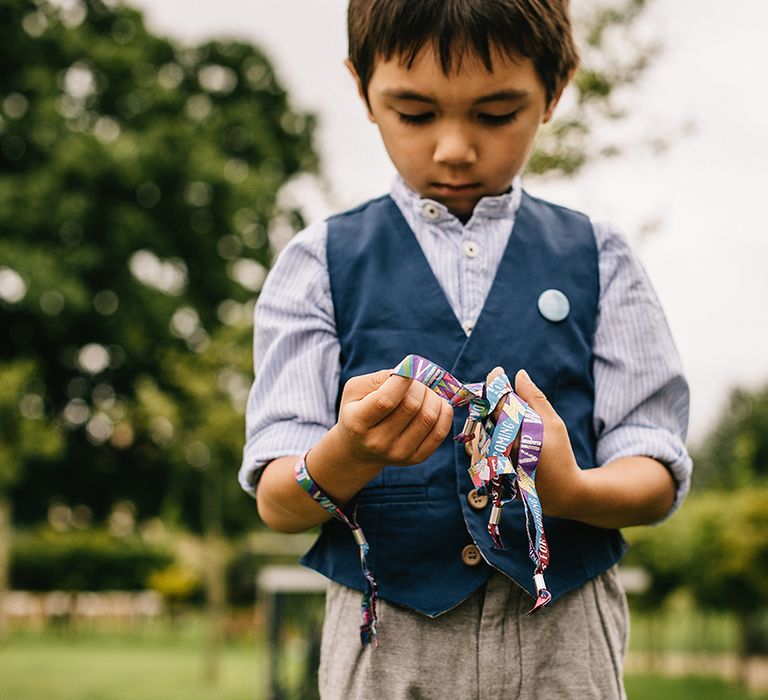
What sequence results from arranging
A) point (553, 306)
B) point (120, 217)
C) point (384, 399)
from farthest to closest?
point (120, 217)
point (553, 306)
point (384, 399)

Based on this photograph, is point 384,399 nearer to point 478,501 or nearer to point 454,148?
point 478,501

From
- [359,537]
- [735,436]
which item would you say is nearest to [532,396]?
[359,537]

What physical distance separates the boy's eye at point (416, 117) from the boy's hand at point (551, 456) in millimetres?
386

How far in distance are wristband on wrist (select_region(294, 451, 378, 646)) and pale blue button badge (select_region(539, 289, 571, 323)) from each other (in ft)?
1.26

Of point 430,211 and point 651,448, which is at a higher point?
point 430,211

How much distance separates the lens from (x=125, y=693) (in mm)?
9586

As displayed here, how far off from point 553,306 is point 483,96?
0.31 m

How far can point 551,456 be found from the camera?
1.29 meters

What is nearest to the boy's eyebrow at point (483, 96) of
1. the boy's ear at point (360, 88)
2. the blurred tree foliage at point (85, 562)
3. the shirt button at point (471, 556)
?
the boy's ear at point (360, 88)

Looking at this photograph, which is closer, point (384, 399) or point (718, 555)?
point (384, 399)

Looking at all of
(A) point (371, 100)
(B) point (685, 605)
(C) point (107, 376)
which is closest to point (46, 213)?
(C) point (107, 376)

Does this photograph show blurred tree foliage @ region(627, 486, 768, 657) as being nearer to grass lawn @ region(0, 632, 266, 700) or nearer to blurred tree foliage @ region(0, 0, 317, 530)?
grass lawn @ region(0, 632, 266, 700)

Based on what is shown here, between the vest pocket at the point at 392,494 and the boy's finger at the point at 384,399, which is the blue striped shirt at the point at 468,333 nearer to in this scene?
the vest pocket at the point at 392,494

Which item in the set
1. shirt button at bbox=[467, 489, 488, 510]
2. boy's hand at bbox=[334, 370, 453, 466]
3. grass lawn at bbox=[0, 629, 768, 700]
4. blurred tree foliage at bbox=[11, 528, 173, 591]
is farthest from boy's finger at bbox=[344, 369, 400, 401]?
blurred tree foliage at bbox=[11, 528, 173, 591]
